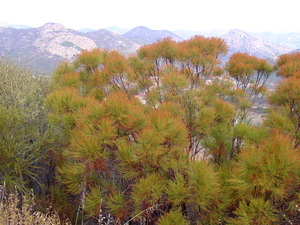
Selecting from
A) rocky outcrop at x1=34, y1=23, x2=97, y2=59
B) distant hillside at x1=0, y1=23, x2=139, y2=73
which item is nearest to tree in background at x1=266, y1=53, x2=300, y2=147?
distant hillside at x1=0, y1=23, x2=139, y2=73

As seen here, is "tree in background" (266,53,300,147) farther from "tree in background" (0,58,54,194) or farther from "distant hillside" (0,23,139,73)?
"distant hillside" (0,23,139,73)

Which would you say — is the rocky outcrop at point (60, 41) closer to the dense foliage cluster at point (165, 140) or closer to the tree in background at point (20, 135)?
the tree in background at point (20, 135)

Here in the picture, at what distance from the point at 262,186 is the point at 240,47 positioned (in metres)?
160

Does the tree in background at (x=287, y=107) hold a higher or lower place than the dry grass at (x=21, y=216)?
higher

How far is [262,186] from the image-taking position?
7.62 ft

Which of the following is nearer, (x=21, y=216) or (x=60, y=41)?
(x=21, y=216)

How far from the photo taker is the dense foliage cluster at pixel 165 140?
8.27 ft

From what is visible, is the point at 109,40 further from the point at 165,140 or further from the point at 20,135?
the point at 165,140

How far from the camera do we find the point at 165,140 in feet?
9.24

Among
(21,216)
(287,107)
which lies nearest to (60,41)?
(287,107)

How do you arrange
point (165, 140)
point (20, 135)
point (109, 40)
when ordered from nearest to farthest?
point (165, 140) < point (20, 135) < point (109, 40)

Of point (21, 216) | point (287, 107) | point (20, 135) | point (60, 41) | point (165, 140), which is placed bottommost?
point (60, 41)

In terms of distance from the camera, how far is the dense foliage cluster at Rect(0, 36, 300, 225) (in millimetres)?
2521

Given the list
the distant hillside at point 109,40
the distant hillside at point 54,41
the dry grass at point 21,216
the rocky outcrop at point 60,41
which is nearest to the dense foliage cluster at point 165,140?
the dry grass at point 21,216
